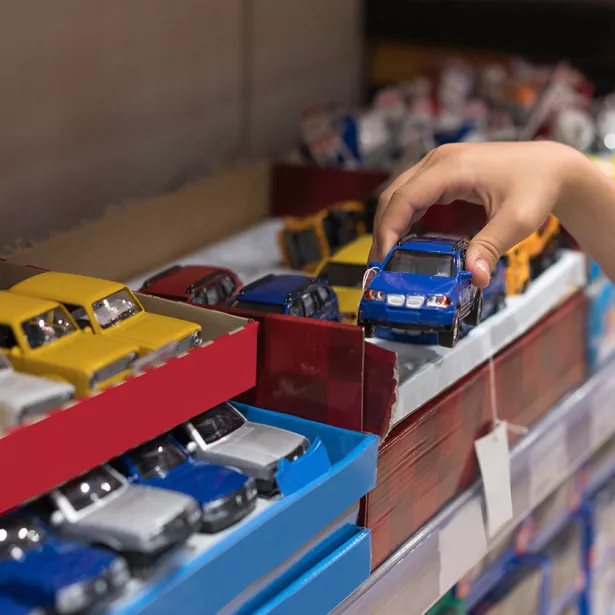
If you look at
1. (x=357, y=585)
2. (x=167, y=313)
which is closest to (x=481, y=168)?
(x=167, y=313)

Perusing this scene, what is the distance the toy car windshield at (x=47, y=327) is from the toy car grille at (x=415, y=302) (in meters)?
0.44

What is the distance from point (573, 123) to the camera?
251cm

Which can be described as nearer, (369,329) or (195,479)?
(195,479)

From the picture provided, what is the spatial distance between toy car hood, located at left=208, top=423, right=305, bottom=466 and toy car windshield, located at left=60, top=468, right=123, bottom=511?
0.16m

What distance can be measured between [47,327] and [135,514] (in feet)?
0.92

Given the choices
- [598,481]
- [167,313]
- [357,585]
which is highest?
[167,313]

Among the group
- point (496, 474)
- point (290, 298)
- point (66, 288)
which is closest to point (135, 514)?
point (66, 288)

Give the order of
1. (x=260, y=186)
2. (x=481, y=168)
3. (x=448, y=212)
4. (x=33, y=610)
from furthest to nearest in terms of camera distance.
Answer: (x=260, y=186) → (x=448, y=212) → (x=481, y=168) → (x=33, y=610)

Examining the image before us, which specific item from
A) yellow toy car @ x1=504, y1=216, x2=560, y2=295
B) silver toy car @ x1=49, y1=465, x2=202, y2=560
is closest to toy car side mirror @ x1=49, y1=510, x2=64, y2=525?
silver toy car @ x1=49, y1=465, x2=202, y2=560

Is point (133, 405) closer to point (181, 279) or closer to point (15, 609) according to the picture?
point (15, 609)

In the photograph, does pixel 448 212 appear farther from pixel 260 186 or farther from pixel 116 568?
pixel 116 568

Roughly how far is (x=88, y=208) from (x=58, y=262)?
439 mm

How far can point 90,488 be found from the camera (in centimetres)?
111

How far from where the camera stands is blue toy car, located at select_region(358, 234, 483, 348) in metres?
1.30
